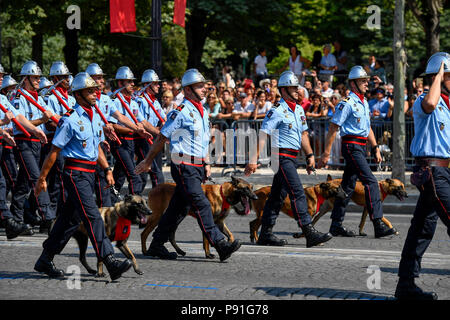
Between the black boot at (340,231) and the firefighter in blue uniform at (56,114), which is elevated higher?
the firefighter in blue uniform at (56,114)

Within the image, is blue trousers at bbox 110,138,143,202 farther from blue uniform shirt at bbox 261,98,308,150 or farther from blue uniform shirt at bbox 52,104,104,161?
blue uniform shirt at bbox 52,104,104,161

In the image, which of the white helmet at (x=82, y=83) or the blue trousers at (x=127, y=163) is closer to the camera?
the white helmet at (x=82, y=83)

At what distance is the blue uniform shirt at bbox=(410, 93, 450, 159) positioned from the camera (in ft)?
24.3

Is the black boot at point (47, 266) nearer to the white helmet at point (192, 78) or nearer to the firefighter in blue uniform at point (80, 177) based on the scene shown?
the firefighter in blue uniform at point (80, 177)

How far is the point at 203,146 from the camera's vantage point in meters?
9.59

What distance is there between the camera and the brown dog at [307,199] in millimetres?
11469

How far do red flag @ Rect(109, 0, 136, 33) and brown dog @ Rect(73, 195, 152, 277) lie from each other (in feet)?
28.4

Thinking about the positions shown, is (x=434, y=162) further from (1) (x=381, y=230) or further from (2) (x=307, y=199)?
(2) (x=307, y=199)

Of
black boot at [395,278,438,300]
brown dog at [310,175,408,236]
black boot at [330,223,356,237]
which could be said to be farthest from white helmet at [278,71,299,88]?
black boot at [395,278,438,300]

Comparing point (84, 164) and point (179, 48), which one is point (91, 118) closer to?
point (84, 164)

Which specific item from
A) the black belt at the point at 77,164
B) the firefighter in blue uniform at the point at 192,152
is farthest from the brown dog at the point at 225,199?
the black belt at the point at 77,164

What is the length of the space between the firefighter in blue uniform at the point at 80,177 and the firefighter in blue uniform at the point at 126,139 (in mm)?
3796

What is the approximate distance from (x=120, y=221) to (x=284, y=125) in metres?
3.02
